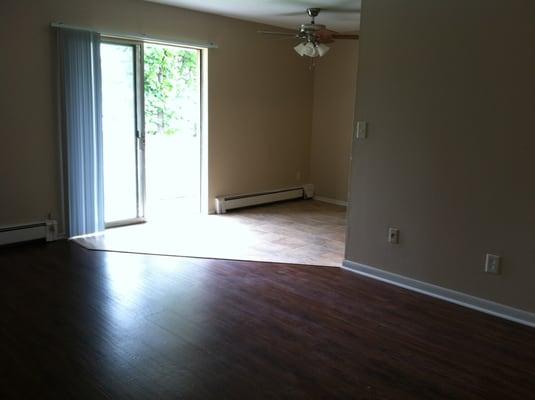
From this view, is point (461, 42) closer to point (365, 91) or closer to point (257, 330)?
point (365, 91)

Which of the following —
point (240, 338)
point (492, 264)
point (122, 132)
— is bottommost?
point (240, 338)

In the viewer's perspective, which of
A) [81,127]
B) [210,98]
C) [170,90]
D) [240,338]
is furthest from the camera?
[210,98]

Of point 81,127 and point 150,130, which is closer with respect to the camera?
point 81,127

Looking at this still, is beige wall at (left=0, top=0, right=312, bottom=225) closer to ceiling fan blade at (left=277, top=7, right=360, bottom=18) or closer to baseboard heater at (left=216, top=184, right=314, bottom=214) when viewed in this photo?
baseboard heater at (left=216, top=184, right=314, bottom=214)

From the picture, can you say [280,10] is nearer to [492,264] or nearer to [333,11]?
[333,11]

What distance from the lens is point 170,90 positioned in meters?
5.74

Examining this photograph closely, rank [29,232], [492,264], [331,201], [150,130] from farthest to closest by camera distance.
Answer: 1. [331,201]
2. [150,130]
3. [29,232]
4. [492,264]

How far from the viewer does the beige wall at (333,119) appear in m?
6.79

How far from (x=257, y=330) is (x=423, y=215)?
1541 millimetres

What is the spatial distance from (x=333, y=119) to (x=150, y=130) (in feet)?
9.03

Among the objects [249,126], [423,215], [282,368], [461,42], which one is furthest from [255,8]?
[282,368]

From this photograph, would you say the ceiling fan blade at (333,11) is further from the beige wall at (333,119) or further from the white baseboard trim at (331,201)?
the white baseboard trim at (331,201)

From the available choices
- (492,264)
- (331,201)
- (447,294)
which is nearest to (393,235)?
(447,294)

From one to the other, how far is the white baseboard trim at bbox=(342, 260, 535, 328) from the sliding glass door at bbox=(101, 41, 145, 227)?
2629 millimetres
